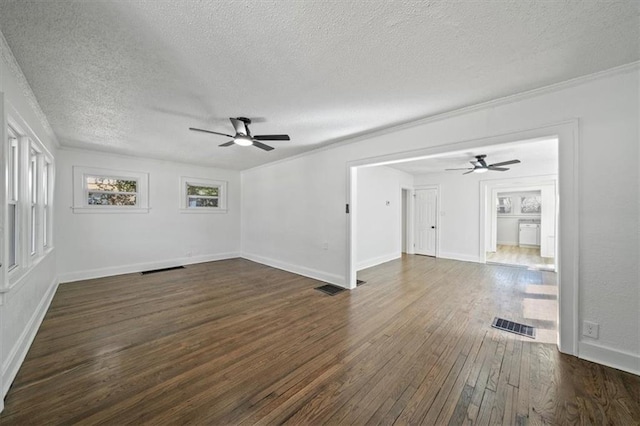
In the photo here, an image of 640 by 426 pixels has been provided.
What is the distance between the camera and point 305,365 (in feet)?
7.13

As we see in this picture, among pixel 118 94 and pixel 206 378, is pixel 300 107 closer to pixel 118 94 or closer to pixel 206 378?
pixel 118 94

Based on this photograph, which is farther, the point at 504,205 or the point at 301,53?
the point at 504,205

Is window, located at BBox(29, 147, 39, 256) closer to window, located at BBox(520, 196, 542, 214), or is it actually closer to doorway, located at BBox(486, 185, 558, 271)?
doorway, located at BBox(486, 185, 558, 271)

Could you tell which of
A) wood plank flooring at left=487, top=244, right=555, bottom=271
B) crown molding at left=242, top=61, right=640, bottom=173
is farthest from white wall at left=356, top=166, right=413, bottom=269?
wood plank flooring at left=487, top=244, right=555, bottom=271

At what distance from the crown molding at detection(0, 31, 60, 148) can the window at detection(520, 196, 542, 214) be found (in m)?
13.3

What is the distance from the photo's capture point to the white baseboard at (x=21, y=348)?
188 centimetres

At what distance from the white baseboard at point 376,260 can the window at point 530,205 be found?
263 inches

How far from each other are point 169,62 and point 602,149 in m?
3.87

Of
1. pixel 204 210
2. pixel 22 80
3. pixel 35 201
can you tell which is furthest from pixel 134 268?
pixel 22 80

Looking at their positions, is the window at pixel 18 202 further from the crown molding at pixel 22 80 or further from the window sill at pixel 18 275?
the crown molding at pixel 22 80

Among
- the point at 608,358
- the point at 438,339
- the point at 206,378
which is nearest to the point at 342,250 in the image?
the point at 438,339

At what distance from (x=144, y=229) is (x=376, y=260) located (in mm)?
5588

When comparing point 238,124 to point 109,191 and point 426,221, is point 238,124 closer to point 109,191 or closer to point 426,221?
point 109,191

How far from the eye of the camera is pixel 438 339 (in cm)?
262
